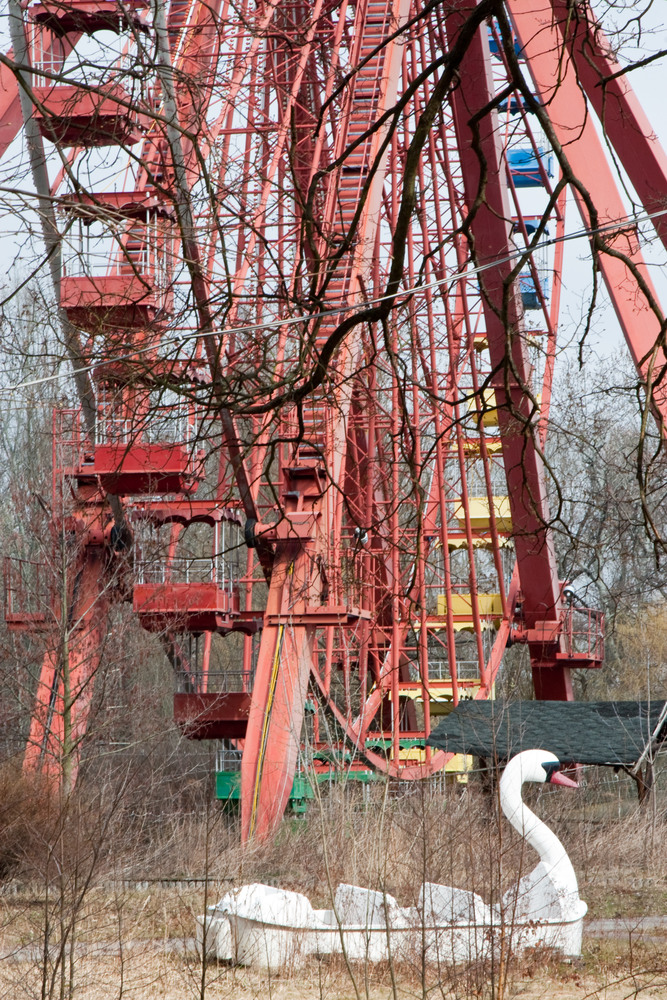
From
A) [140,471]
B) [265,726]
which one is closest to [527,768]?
[265,726]

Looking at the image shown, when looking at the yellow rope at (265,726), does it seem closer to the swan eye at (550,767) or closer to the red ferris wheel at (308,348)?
the red ferris wheel at (308,348)

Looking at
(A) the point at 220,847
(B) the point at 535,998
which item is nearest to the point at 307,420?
(A) the point at 220,847

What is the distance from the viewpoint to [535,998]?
27.6 feet

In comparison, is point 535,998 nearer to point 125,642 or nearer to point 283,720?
point 283,720

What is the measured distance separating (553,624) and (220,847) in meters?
8.11

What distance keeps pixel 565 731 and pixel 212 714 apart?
5.39 meters

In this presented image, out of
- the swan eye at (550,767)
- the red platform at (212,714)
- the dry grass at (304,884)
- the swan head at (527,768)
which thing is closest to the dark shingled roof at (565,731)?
the dry grass at (304,884)

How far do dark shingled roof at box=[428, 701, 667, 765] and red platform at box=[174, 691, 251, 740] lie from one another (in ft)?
12.5

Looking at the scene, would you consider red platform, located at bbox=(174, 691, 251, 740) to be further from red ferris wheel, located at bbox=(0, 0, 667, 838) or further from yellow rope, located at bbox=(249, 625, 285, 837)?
yellow rope, located at bbox=(249, 625, 285, 837)

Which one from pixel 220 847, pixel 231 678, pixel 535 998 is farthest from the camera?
pixel 231 678

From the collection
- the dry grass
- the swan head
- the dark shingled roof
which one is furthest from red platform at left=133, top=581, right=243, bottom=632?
the swan head

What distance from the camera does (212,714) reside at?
60.6 ft

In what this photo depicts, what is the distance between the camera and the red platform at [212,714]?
18062mm

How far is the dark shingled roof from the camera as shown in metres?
14.3
